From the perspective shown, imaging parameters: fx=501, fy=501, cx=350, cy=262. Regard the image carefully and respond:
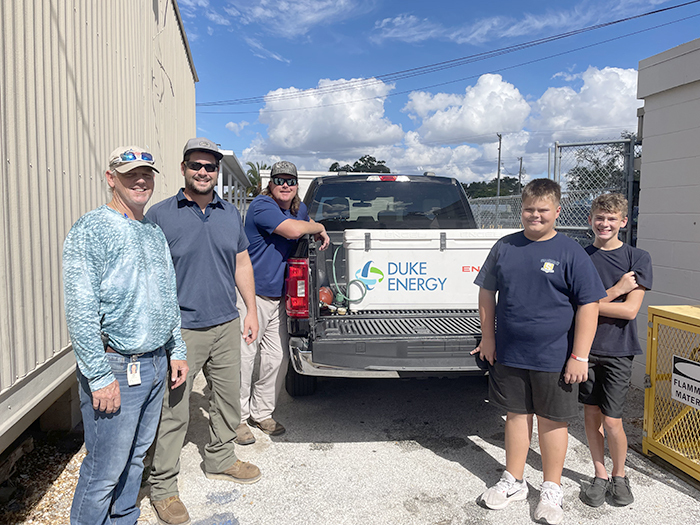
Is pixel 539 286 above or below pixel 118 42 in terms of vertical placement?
below

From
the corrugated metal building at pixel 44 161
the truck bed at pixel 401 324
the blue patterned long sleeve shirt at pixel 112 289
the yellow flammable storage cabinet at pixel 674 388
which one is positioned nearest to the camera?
the blue patterned long sleeve shirt at pixel 112 289

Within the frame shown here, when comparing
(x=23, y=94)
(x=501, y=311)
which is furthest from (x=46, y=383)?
(x=501, y=311)

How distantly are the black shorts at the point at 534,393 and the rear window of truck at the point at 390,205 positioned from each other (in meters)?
2.54

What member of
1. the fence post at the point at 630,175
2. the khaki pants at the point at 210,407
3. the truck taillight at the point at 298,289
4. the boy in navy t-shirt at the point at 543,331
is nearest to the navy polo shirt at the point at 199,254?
the khaki pants at the point at 210,407

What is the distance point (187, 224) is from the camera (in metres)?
2.92

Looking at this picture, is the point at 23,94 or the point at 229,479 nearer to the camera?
the point at 23,94

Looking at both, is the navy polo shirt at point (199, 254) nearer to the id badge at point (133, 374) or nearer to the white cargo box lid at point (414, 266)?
the id badge at point (133, 374)

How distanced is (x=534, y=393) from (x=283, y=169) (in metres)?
2.33

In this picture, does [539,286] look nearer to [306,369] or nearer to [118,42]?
[306,369]

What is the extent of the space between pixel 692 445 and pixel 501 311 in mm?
1634

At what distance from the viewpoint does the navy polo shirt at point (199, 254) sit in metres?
2.90

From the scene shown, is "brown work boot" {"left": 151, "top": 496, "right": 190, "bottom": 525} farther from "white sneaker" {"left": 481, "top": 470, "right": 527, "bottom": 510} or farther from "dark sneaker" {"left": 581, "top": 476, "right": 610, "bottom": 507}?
"dark sneaker" {"left": 581, "top": 476, "right": 610, "bottom": 507}

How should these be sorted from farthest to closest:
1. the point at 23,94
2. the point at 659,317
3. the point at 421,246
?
the point at 421,246 → the point at 659,317 → the point at 23,94

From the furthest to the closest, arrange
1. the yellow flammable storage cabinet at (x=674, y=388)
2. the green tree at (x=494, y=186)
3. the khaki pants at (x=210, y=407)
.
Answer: the green tree at (x=494, y=186)
the yellow flammable storage cabinet at (x=674, y=388)
the khaki pants at (x=210, y=407)
